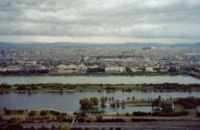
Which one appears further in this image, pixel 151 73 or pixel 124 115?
pixel 151 73

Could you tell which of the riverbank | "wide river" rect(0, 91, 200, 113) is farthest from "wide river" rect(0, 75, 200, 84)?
"wide river" rect(0, 91, 200, 113)

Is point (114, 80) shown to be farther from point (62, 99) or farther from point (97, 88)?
point (62, 99)

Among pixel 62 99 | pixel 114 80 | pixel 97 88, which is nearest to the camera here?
pixel 62 99

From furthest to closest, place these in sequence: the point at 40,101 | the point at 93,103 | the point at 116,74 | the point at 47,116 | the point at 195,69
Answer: the point at 195,69
the point at 116,74
the point at 40,101
the point at 93,103
the point at 47,116

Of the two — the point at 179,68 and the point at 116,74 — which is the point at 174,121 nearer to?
the point at 116,74

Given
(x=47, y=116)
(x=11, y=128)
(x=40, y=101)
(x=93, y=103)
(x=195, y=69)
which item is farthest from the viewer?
(x=195, y=69)

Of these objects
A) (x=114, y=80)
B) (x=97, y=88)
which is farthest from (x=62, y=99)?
(x=114, y=80)

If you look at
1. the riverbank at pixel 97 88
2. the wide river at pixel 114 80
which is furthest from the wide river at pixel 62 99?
the wide river at pixel 114 80

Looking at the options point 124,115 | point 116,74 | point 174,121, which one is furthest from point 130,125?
point 116,74

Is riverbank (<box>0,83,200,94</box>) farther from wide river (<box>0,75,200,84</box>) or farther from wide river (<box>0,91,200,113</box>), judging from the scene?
wide river (<box>0,75,200,84</box>)
